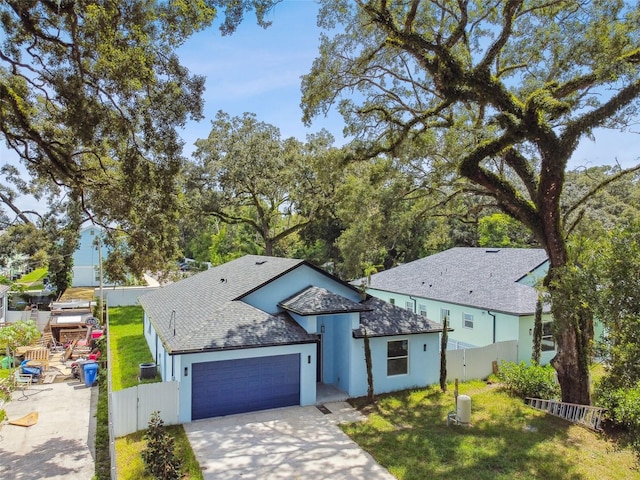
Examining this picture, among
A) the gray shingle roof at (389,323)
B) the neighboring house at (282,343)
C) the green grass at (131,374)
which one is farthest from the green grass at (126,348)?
the gray shingle roof at (389,323)

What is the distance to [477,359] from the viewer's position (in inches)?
731

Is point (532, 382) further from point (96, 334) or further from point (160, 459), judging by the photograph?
point (96, 334)

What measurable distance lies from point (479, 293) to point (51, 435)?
64.5 ft

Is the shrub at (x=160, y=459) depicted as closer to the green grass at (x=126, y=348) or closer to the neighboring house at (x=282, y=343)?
the neighboring house at (x=282, y=343)

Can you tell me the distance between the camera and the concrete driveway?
10562 millimetres

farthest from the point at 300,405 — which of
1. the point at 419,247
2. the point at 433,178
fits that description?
the point at 419,247

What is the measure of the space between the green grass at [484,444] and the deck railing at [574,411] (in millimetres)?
349

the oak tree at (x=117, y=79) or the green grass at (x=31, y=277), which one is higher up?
the oak tree at (x=117, y=79)

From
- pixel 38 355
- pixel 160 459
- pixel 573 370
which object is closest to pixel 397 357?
pixel 573 370

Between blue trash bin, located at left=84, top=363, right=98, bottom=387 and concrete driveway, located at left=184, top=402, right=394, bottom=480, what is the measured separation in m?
6.53

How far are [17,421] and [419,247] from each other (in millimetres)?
36290

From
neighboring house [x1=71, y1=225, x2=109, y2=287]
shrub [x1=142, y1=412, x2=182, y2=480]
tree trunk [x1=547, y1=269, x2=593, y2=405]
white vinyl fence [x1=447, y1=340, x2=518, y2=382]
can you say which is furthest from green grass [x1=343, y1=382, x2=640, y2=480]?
neighboring house [x1=71, y1=225, x2=109, y2=287]

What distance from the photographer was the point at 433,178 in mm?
18938

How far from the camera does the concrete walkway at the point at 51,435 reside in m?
10.7
